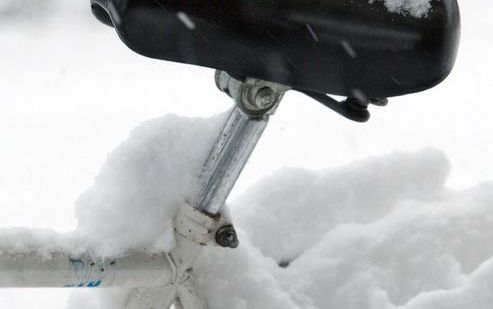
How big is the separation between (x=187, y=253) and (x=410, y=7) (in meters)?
0.50

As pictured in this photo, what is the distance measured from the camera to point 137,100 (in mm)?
2637

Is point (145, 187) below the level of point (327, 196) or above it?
above

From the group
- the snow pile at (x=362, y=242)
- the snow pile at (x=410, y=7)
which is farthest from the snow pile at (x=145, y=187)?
the snow pile at (x=410, y=7)

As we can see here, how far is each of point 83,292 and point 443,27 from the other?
0.73 m

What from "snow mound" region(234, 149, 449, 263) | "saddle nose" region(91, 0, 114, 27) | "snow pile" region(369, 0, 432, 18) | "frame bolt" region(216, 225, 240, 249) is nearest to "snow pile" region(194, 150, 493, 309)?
"snow mound" region(234, 149, 449, 263)

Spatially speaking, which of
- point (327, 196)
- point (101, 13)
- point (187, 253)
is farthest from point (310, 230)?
point (101, 13)

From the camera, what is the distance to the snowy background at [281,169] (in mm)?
1512

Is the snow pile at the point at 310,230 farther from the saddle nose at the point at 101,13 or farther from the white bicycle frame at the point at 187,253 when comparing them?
the saddle nose at the point at 101,13

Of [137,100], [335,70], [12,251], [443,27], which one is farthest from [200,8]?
[137,100]

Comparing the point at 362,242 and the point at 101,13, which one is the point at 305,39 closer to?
the point at 101,13

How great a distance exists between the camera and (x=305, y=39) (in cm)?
108

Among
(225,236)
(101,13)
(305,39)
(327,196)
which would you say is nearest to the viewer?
(305,39)

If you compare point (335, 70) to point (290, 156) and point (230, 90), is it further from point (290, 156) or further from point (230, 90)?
point (290, 156)

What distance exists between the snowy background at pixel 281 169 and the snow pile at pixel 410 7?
0.41 metres
